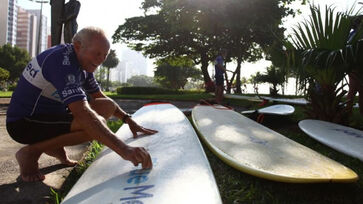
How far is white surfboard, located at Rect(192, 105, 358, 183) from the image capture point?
1.34m

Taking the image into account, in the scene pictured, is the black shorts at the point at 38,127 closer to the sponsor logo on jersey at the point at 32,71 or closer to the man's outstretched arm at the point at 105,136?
the sponsor logo on jersey at the point at 32,71

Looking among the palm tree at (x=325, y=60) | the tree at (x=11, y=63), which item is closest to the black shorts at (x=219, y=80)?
the palm tree at (x=325, y=60)

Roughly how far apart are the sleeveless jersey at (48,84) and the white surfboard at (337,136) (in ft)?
6.22

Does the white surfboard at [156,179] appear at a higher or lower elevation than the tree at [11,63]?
lower

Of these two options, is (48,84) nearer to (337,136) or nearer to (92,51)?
→ (92,51)

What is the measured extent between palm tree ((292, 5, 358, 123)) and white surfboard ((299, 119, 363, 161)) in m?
0.28

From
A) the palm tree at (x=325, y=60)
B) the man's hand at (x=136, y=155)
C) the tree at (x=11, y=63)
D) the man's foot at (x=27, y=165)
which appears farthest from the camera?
the tree at (x=11, y=63)

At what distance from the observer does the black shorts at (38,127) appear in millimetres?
1582

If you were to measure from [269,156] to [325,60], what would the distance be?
1626 millimetres

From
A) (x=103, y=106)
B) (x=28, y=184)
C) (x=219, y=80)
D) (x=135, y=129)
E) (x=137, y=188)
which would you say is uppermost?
(x=219, y=80)

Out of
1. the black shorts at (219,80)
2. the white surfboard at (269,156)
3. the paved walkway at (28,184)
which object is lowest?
the paved walkway at (28,184)

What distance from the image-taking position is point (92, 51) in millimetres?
1419

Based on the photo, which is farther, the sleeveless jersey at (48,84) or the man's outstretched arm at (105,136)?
the sleeveless jersey at (48,84)

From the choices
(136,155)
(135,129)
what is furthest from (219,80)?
(136,155)
